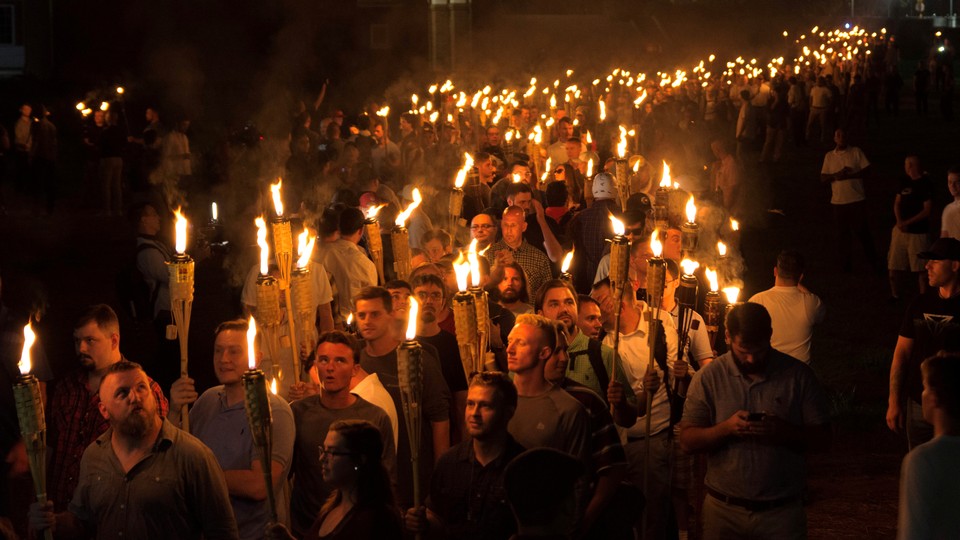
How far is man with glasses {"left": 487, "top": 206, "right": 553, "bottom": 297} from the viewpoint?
8984mm

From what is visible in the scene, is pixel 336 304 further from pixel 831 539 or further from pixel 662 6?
pixel 662 6

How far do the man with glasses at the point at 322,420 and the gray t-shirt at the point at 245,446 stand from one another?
150 mm

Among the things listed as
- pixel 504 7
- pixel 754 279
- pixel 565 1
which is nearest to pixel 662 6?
pixel 565 1

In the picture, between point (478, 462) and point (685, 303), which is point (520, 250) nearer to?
point (685, 303)

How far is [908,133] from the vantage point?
1364 inches

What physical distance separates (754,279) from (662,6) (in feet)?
Result: 119

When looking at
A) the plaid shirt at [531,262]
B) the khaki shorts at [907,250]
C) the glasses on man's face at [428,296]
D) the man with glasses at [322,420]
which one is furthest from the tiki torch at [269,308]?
the khaki shorts at [907,250]

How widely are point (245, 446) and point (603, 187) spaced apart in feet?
19.0

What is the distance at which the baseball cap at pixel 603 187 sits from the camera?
35.5 ft

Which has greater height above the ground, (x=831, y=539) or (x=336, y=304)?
(x=336, y=304)

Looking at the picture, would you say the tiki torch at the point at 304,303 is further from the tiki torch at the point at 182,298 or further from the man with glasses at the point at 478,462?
the man with glasses at the point at 478,462

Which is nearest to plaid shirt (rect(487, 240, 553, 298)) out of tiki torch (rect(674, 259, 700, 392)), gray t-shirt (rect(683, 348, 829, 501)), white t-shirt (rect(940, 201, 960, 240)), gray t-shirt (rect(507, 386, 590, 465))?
tiki torch (rect(674, 259, 700, 392))

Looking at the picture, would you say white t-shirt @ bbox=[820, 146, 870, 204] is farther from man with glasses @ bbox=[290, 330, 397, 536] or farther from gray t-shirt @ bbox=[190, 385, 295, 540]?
gray t-shirt @ bbox=[190, 385, 295, 540]

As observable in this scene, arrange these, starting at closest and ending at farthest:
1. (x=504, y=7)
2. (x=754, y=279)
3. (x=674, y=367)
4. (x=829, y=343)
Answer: (x=674, y=367), (x=829, y=343), (x=754, y=279), (x=504, y=7)
